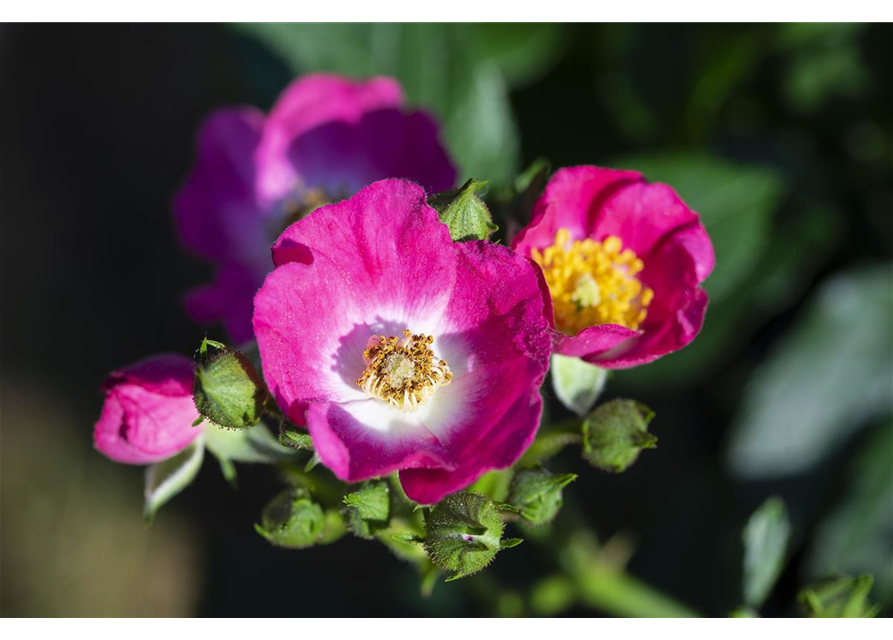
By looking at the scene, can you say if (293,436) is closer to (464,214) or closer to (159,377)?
(159,377)

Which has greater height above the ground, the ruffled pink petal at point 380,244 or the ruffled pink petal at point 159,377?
the ruffled pink petal at point 380,244

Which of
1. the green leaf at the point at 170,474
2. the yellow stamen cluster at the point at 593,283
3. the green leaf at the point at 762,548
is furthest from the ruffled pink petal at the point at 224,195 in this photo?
the green leaf at the point at 762,548

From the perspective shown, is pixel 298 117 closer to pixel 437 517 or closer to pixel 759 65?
pixel 437 517

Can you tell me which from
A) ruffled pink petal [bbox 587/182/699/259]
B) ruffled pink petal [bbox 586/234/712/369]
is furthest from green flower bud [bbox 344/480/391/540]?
ruffled pink petal [bbox 587/182/699/259]

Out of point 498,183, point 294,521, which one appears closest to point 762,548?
point 294,521

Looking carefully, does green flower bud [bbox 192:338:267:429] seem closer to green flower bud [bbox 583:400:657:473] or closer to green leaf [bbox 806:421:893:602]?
green flower bud [bbox 583:400:657:473]

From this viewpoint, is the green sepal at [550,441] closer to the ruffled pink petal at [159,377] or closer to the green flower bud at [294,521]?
the green flower bud at [294,521]
